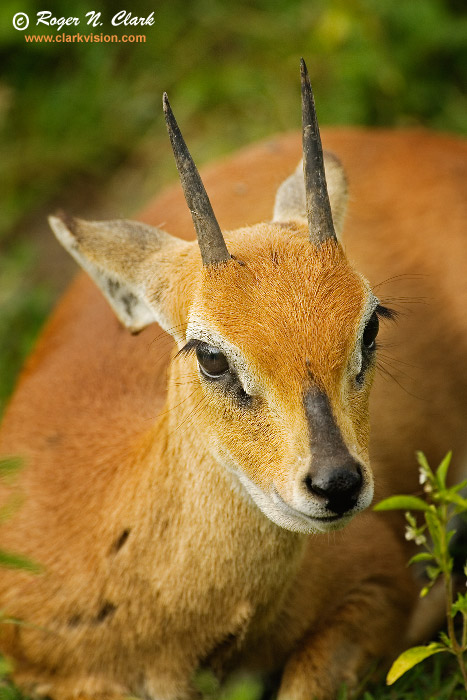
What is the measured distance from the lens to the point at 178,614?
4.02 meters

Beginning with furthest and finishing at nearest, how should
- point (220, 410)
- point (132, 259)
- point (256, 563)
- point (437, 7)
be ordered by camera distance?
point (437, 7), point (132, 259), point (256, 563), point (220, 410)

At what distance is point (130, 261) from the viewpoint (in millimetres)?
4105

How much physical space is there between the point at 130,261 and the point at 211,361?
78 cm

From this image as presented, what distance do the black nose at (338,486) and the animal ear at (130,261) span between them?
102 centimetres

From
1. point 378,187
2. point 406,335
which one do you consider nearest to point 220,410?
point 406,335

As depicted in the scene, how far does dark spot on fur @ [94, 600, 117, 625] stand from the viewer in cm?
413

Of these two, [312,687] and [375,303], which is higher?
[375,303]

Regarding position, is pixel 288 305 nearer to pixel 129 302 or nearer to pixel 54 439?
pixel 129 302

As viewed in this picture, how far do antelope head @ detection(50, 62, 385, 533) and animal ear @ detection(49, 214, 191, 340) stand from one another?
0.17m

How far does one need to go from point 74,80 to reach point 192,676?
540 cm

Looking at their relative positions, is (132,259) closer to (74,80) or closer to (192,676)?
(192,676)

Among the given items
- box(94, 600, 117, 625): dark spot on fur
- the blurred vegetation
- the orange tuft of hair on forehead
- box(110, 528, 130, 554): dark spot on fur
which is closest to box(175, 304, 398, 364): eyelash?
the orange tuft of hair on forehead

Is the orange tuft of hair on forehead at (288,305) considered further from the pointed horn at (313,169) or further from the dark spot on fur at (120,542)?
the dark spot on fur at (120,542)

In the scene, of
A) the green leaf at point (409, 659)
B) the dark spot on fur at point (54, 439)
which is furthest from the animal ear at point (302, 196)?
the green leaf at point (409, 659)
